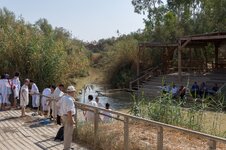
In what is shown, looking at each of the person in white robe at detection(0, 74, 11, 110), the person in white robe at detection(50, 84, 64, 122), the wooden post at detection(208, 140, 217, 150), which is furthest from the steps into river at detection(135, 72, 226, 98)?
the wooden post at detection(208, 140, 217, 150)

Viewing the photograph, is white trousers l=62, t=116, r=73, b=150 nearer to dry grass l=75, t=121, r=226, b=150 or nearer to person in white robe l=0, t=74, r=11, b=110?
dry grass l=75, t=121, r=226, b=150

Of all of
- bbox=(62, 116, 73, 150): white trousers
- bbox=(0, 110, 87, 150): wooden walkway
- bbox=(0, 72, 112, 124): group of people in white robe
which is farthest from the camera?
bbox=(0, 72, 112, 124): group of people in white robe

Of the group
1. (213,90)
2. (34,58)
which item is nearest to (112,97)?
(213,90)

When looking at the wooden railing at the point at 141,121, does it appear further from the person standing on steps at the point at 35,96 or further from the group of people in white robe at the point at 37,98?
the person standing on steps at the point at 35,96

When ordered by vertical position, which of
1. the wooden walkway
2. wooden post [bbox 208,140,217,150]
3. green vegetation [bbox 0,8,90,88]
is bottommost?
the wooden walkway

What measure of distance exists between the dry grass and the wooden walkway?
0.56 meters

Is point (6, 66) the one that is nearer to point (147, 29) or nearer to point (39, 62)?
point (39, 62)

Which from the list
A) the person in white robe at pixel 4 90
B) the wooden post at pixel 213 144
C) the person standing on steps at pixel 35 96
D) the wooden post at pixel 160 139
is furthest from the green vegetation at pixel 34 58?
the wooden post at pixel 213 144

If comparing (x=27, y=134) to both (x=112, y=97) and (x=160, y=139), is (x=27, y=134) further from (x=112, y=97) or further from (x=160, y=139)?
(x=112, y=97)

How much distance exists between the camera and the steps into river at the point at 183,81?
25856mm

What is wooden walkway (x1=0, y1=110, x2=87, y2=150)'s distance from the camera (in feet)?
33.2

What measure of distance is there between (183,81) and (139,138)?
19.4 m

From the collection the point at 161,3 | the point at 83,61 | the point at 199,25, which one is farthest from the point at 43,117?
the point at 161,3

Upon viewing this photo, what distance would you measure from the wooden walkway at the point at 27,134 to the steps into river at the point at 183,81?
478 inches
